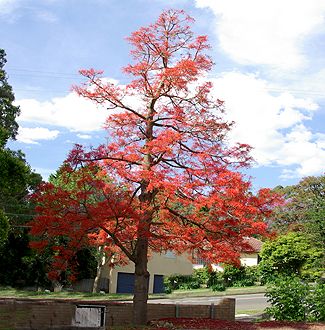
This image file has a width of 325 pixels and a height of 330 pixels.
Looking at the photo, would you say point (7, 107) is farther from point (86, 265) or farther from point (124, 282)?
point (124, 282)

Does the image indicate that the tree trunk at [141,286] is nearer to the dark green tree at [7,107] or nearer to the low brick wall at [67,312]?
the low brick wall at [67,312]

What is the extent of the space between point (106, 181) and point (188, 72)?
4.42 metres

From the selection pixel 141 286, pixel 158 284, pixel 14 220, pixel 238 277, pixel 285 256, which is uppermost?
pixel 14 220

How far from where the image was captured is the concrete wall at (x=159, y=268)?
45.8 meters

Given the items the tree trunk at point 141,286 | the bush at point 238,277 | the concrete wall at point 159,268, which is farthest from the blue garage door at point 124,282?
the tree trunk at point 141,286

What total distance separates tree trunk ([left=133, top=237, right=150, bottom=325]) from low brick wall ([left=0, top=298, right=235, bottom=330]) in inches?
40.1

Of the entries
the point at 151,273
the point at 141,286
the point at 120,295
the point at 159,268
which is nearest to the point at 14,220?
the point at 120,295

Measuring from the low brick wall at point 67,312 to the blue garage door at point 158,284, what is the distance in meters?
28.0

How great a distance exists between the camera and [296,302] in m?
18.4

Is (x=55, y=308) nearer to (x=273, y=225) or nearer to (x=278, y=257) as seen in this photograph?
(x=278, y=257)

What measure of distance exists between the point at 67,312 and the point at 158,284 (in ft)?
102

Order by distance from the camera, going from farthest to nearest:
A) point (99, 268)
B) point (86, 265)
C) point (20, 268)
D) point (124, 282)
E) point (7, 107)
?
point (124, 282)
point (86, 265)
point (20, 268)
point (99, 268)
point (7, 107)

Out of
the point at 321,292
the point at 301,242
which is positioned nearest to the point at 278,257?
the point at 301,242

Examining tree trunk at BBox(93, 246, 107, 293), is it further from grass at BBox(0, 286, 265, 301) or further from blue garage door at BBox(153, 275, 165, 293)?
blue garage door at BBox(153, 275, 165, 293)
